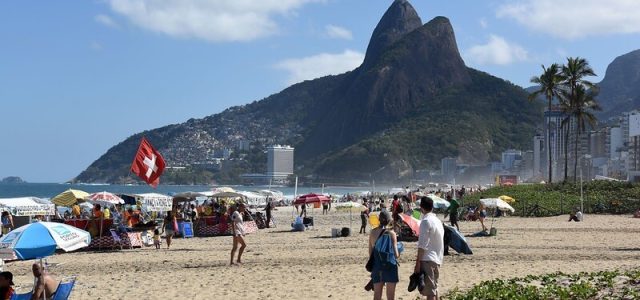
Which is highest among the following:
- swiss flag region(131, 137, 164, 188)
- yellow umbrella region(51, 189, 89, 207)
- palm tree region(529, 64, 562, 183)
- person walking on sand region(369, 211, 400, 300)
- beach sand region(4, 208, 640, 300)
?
palm tree region(529, 64, 562, 183)

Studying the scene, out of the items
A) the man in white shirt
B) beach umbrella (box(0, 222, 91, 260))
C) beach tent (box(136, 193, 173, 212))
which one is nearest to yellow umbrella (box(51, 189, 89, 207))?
beach umbrella (box(0, 222, 91, 260))

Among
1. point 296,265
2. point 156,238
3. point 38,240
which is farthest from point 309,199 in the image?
point 38,240

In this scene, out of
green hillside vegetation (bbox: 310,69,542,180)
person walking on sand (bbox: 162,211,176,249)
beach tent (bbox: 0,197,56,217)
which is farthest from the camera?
green hillside vegetation (bbox: 310,69,542,180)

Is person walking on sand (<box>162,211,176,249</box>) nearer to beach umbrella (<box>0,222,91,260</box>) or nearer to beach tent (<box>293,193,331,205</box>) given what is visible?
beach tent (<box>293,193,331,205</box>)

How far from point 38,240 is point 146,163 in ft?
31.4

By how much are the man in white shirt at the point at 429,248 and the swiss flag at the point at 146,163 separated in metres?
12.3

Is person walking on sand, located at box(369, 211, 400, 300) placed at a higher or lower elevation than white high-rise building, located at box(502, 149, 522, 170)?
lower

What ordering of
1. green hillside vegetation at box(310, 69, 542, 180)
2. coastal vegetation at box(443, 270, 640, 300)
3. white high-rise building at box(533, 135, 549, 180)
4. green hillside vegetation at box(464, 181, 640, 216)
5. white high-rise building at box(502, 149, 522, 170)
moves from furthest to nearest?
green hillside vegetation at box(310, 69, 542, 180) → white high-rise building at box(502, 149, 522, 170) → white high-rise building at box(533, 135, 549, 180) → green hillside vegetation at box(464, 181, 640, 216) → coastal vegetation at box(443, 270, 640, 300)

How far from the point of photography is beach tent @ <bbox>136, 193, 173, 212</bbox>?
4447 cm

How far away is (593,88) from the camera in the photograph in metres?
49.0

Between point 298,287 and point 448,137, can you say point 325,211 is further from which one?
point 448,137

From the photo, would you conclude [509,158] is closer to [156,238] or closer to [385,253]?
[156,238]

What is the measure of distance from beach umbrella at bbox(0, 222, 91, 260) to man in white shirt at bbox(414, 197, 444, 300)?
4.98 metres

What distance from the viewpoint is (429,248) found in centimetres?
827
